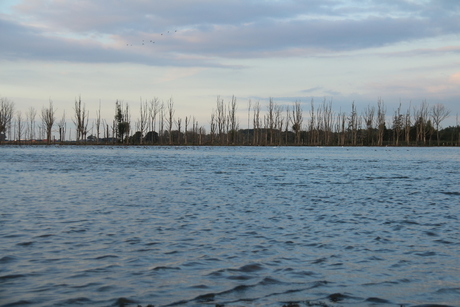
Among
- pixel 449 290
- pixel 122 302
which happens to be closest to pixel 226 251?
pixel 122 302

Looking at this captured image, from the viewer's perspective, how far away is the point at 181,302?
514 cm

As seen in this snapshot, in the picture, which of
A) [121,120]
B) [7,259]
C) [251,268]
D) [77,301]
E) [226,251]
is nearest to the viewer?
[77,301]

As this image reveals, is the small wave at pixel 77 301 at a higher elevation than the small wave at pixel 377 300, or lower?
higher

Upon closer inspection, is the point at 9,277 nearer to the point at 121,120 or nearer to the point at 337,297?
the point at 337,297

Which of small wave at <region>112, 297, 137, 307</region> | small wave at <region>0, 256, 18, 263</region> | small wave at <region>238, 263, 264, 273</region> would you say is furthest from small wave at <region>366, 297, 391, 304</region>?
small wave at <region>0, 256, 18, 263</region>

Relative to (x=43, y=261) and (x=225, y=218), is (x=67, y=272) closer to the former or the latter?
(x=43, y=261)

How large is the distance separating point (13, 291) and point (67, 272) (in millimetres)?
860

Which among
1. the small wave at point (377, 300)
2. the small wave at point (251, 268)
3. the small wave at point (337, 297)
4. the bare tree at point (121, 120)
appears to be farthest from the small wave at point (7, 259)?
the bare tree at point (121, 120)

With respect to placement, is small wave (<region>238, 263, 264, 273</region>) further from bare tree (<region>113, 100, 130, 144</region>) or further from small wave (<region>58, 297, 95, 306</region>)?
bare tree (<region>113, 100, 130, 144</region>)

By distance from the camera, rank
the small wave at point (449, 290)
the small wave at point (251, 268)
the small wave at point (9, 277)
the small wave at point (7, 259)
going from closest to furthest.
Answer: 1. the small wave at point (449, 290)
2. the small wave at point (9, 277)
3. the small wave at point (251, 268)
4. the small wave at point (7, 259)

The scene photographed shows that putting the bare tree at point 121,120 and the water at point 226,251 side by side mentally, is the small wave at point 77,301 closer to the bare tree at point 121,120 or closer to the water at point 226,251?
the water at point 226,251

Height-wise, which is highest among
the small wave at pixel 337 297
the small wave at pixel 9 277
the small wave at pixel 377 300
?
the small wave at pixel 9 277

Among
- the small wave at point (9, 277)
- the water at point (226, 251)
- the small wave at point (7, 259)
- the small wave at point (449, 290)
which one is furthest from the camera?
the small wave at point (7, 259)

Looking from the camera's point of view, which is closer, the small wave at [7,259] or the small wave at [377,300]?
the small wave at [377,300]
